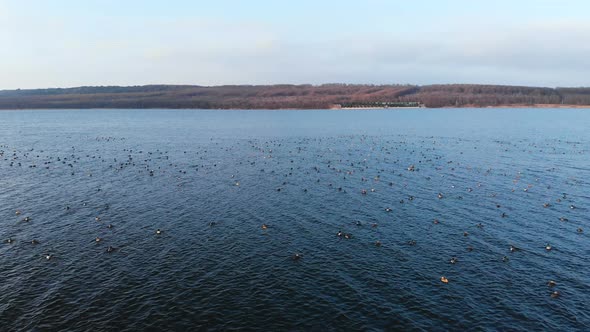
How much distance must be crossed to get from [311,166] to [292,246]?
1898 inches

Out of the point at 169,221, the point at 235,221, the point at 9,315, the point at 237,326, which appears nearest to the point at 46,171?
the point at 169,221

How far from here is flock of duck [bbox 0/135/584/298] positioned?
60312 mm

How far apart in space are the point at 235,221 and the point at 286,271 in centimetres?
1659

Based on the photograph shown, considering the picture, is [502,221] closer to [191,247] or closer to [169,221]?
[191,247]

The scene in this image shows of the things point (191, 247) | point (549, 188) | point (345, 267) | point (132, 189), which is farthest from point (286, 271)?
point (549, 188)

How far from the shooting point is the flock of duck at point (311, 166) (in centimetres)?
6031

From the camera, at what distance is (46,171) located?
84.1 meters

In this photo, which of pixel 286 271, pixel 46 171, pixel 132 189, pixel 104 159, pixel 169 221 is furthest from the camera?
pixel 104 159

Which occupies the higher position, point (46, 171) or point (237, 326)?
point (46, 171)

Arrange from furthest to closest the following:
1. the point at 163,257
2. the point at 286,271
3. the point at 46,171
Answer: the point at 46,171
the point at 163,257
the point at 286,271

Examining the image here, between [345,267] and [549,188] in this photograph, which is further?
[549,188]

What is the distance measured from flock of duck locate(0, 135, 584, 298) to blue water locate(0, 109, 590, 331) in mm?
684

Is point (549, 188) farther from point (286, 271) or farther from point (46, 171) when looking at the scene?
point (46, 171)

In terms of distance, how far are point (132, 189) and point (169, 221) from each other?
69.7 feet
